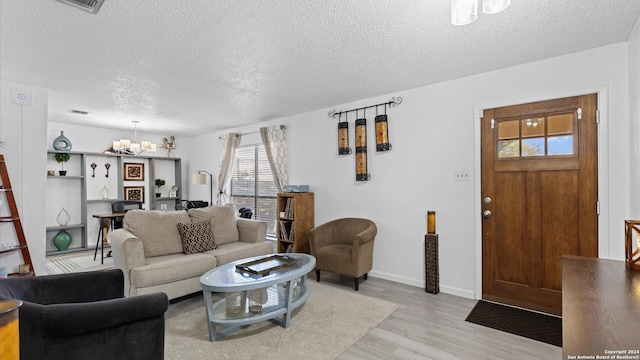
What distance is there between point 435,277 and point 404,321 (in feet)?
2.84

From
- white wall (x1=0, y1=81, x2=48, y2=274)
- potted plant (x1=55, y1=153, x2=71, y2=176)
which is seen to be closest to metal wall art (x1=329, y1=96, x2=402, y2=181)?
white wall (x1=0, y1=81, x2=48, y2=274)

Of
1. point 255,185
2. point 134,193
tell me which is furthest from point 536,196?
point 134,193

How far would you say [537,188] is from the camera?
2.92 meters

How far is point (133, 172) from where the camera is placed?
21.5 feet

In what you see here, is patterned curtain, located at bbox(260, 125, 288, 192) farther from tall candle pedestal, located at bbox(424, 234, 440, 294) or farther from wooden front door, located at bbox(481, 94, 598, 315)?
wooden front door, located at bbox(481, 94, 598, 315)

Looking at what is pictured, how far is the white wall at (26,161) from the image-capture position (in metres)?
3.37

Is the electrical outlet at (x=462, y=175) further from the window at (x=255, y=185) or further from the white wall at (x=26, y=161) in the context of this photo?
the white wall at (x=26, y=161)

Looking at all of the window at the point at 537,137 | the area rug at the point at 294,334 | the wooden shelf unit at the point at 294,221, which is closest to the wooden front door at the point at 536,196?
the window at the point at 537,137

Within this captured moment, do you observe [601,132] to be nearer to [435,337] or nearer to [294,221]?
[435,337]

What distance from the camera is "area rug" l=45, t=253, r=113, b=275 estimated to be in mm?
4507

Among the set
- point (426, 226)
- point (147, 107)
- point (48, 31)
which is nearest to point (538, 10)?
point (426, 226)

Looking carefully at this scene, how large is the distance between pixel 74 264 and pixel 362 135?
4.96m

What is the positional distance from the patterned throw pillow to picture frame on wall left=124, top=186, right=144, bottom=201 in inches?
147

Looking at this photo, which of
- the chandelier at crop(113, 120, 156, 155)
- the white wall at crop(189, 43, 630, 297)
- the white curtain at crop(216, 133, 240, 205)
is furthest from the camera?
the white curtain at crop(216, 133, 240, 205)
